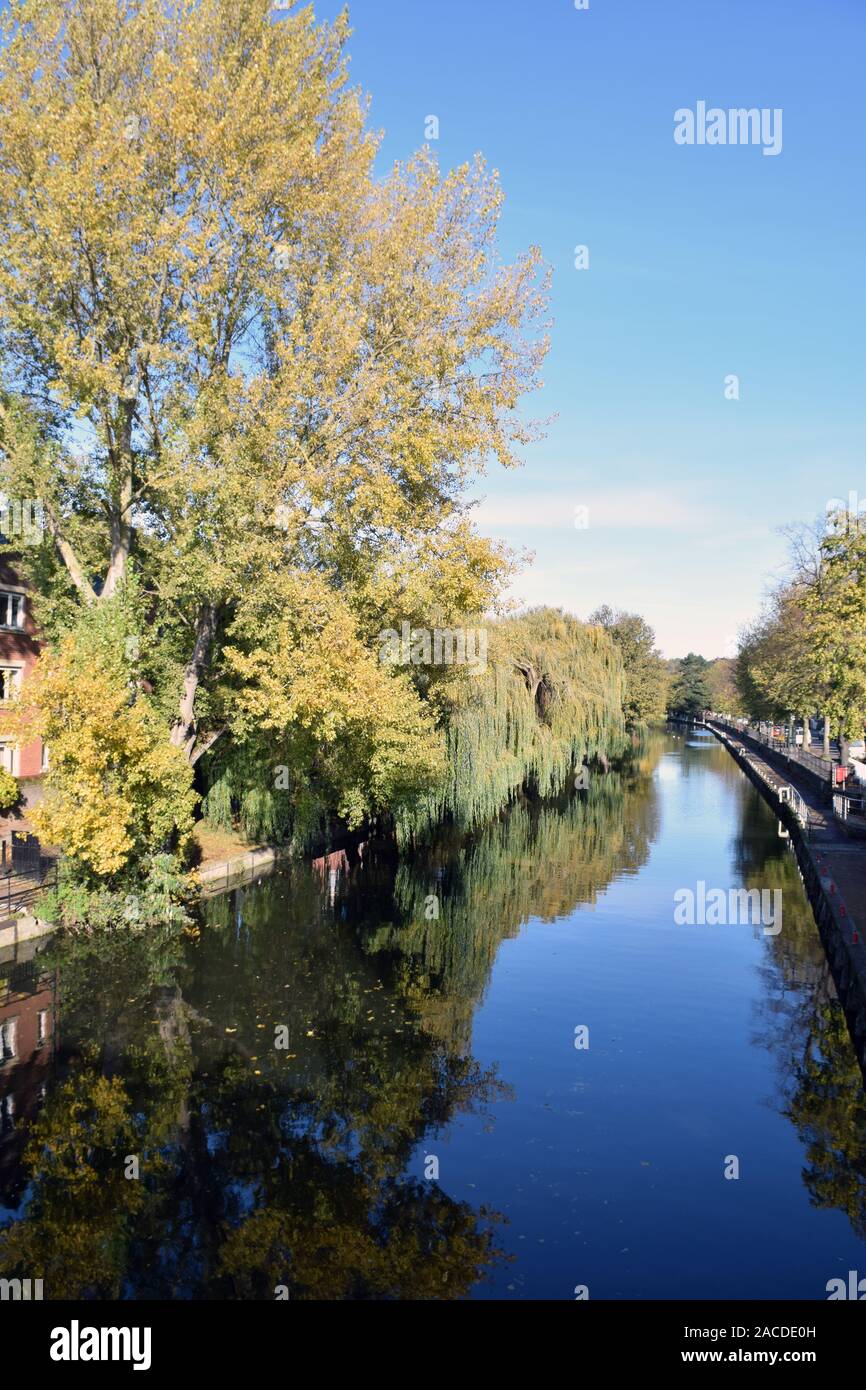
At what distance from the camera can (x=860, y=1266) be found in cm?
1123

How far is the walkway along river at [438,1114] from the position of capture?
11125mm

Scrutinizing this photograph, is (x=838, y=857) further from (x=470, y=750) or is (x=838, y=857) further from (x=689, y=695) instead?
(x=689, y=695)

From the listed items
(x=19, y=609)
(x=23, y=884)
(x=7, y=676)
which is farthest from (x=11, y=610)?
(x=23, y=884)

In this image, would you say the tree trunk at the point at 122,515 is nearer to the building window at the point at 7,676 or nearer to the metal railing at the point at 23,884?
the metal railing at the point at 23,884

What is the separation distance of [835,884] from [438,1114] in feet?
52.7

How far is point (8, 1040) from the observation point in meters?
16.9

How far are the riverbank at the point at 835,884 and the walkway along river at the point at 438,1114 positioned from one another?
1.95ft

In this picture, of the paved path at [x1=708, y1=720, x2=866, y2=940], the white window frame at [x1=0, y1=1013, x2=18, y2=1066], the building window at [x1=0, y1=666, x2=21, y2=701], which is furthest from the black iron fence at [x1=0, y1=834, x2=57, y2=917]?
the paved path at [x1=708, y1=720, x2=866, y2=940]

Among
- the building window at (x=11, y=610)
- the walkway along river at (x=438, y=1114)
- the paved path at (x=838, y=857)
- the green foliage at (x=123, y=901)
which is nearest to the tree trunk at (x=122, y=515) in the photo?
the green foliage at (x=123, y=901)

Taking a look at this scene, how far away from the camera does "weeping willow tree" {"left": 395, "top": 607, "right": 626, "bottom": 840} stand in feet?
128

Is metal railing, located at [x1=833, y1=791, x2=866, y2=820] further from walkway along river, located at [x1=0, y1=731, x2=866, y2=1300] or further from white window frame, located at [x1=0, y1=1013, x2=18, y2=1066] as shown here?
white window frame, located at [x1=0, y1=1013, x2=18, y2=1066]

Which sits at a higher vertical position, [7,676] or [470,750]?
[7,676]
